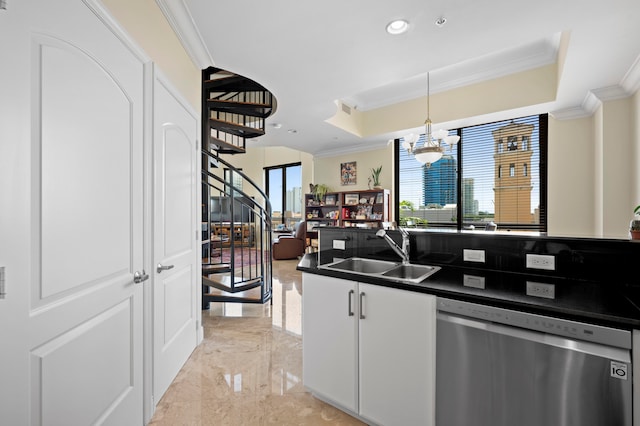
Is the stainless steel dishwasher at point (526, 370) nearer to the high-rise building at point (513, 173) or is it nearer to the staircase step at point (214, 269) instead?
the staircase step at point (214, 269)

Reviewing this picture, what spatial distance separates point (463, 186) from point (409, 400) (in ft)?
15.4

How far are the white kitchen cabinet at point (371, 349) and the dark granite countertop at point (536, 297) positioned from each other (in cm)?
8

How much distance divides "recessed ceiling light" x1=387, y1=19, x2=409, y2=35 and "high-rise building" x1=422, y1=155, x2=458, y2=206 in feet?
11.2

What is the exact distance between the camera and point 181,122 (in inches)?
88.8

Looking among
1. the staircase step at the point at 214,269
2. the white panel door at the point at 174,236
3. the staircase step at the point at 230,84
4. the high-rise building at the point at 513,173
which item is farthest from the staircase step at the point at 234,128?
Result: the high-rise building at the point at 513,173

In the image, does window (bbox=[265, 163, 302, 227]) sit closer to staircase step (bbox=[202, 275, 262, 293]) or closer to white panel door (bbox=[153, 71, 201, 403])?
staircase step (bbox=[202, 275, 262, 293])

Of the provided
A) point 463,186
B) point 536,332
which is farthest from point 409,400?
point 463,186

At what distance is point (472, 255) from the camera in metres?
1.85

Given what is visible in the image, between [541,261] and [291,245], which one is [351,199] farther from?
[541,261]

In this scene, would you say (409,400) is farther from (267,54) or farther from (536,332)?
(267,54)

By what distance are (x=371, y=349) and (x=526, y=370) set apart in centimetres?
71

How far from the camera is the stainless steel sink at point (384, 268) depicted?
1.89 metres

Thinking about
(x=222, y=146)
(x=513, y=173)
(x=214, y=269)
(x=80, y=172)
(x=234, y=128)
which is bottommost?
(x=214, y=269)

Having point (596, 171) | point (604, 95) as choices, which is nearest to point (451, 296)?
point (604, 95)
